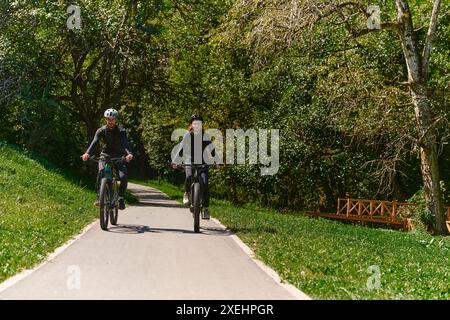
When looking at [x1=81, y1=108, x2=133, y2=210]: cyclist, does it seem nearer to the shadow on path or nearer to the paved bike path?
the shadow on path

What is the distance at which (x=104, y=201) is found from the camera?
11391 millimetres

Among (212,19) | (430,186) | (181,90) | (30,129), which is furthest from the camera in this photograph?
(212,19)

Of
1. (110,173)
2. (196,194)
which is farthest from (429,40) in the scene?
(110,173)

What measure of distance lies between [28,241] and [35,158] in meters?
13.6

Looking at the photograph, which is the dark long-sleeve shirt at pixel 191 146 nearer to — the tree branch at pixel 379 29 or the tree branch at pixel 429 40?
the tree branch at pixel 379 29

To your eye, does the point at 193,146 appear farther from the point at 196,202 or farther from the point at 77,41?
the point at 77,41

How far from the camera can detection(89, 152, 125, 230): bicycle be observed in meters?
11.4

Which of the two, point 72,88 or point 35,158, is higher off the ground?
point 72,88

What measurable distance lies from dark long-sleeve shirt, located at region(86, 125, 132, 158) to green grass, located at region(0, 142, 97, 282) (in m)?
1.61
